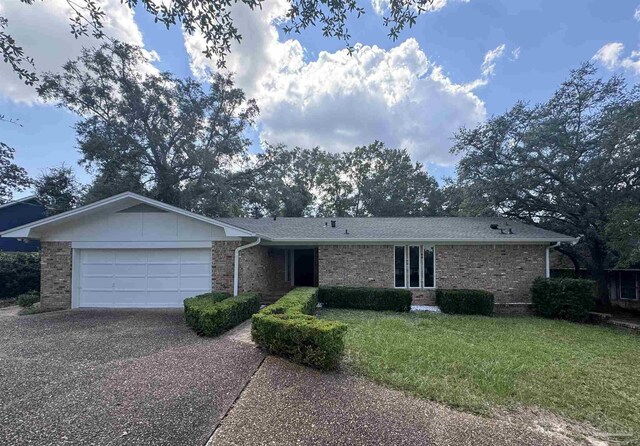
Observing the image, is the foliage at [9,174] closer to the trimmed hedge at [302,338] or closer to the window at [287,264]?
the window at [287,264]

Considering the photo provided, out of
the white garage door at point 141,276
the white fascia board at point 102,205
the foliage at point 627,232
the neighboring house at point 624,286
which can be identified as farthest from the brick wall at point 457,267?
the neighboring house at point 624,286

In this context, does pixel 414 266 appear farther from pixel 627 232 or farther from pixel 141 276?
pixel 141 276

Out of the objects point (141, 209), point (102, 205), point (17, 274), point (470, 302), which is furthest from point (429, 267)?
point (17, 274)

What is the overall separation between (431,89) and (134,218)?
1377 centimetres

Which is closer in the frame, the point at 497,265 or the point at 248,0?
the point at 248,0

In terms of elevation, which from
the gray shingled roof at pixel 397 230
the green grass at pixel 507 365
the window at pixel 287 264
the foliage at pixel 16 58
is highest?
the foliage at pixel 16 58

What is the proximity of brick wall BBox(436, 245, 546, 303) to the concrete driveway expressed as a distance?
8861 millimetres

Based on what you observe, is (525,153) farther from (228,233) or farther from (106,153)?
(106,153)

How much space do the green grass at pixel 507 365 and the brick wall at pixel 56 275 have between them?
9597 millimetres

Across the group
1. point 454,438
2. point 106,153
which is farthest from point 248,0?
point 106,153

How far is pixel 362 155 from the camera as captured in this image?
109 ft

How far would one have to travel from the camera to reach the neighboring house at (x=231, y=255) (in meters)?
10.5

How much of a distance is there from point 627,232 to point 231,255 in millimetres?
12615

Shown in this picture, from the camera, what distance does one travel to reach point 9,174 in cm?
1739
